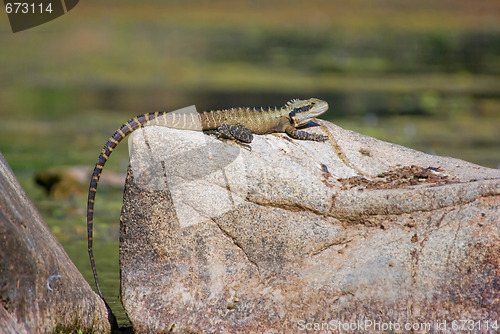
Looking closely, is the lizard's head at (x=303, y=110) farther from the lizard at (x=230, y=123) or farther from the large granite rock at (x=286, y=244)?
the large granite rock at (x=286, y=244)

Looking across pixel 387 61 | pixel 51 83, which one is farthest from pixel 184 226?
pixel 387 61

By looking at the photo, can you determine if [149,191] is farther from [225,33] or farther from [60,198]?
[225,33]

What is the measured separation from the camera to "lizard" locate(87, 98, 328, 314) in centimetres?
619

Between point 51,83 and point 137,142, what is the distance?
15.3 m

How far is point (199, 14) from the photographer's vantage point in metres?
33.7

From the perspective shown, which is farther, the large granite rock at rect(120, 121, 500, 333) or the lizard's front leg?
the lizard's front leg

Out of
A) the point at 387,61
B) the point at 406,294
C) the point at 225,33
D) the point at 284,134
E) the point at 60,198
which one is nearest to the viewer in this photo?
Answer: the point at 406,294

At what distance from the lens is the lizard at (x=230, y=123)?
6.19 meters

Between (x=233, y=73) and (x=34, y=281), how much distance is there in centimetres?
1739

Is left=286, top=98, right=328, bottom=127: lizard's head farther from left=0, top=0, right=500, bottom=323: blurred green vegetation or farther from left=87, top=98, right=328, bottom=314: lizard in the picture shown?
left=0, top=0, right=500, bottom=323: blurred green vegetation

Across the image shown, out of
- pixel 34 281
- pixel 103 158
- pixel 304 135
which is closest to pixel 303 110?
pixel 304 135

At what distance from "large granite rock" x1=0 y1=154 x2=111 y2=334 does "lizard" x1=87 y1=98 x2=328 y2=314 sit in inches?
18.2

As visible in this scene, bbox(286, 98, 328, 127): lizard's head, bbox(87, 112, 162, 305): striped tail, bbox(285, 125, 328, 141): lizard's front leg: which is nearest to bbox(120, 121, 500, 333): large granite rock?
bbox(87, 112, 162, 305): striped tail

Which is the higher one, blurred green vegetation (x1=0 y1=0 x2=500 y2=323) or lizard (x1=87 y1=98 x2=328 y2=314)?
lizard (x1=87 y1=98 x2=328 y2=314)
